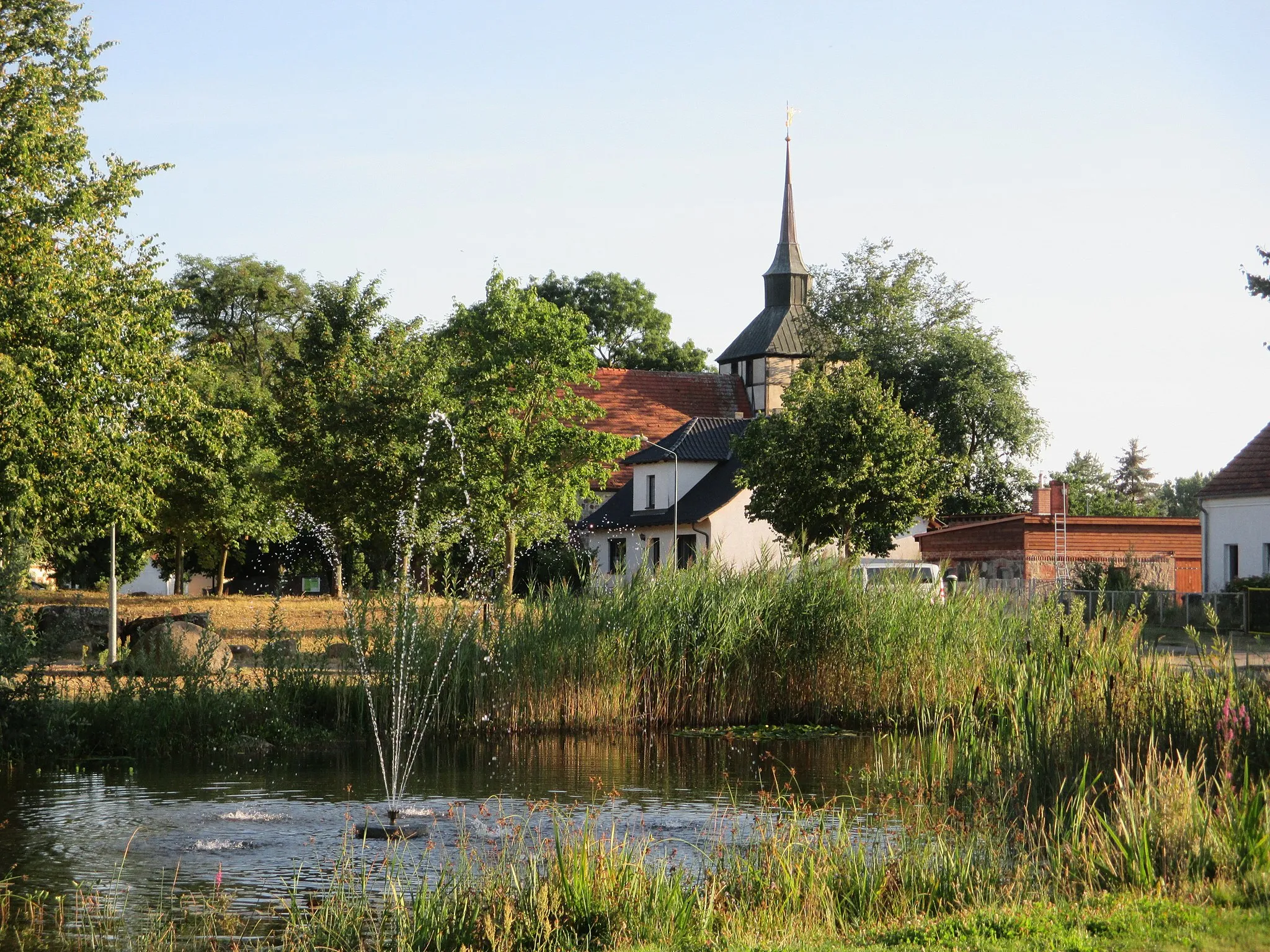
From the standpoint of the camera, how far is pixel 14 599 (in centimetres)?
1652

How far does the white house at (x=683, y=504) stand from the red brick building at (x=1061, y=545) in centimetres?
660

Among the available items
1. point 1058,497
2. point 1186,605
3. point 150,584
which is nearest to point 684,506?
point 1058,497

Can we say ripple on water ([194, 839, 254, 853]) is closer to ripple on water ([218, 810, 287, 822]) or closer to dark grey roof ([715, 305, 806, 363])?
ripple on water ([218, 810, 287, 822])

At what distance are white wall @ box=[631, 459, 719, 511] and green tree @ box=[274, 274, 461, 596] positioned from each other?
626 inches

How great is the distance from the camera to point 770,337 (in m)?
74.2

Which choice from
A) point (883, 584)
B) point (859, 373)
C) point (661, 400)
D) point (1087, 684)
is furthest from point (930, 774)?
point (661, 400)

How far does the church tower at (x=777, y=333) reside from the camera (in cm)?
7319

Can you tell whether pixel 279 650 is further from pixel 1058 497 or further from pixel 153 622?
pixel 1058 497

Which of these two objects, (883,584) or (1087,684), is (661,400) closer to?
(883,584)

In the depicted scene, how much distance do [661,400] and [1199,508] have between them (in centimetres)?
3080

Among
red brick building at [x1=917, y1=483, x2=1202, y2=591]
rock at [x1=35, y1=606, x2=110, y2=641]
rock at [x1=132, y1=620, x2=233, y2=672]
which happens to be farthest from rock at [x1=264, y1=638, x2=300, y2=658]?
red brick building at [x1=917, y1=483, x2=1202, y2=591]

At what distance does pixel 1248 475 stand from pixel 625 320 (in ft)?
138

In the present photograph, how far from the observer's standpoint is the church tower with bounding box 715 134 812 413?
73.2 m

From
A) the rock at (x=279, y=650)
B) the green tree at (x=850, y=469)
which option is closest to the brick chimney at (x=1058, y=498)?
the green tree at (x=850, y=469)
